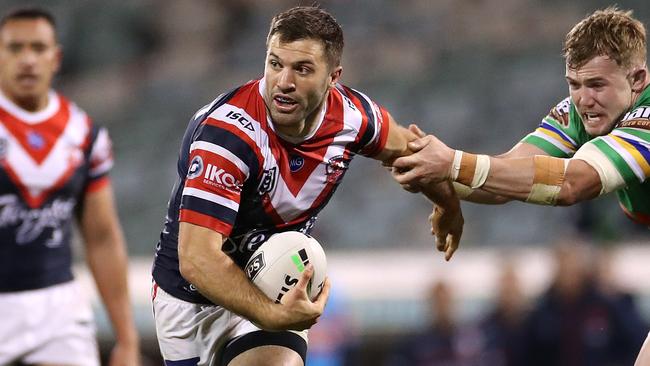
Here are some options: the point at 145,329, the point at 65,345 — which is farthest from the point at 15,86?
the point at 145,329

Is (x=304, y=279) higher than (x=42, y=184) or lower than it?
higher

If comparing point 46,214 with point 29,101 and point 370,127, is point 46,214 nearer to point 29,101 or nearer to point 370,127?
point 29,101

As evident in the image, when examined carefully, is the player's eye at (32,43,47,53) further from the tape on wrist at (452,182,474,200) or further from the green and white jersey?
the green and white jersey

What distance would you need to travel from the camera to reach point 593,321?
8.35 metres

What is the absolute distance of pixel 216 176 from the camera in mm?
4613

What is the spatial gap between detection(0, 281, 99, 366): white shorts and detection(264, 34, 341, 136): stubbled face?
6.92 ft

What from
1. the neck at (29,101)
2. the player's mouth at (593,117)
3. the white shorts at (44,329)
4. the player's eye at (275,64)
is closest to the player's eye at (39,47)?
the neck at (29,101)

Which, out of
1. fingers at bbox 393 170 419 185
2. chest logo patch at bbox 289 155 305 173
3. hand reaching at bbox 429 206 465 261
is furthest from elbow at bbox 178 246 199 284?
hand reaching at bbox 429 206 465 261

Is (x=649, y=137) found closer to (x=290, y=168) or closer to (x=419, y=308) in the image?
(x=290, y=168)

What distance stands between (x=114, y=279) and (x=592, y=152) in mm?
2934

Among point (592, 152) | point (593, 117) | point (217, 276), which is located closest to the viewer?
point (217, 276)

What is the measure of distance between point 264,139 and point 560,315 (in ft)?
14.2

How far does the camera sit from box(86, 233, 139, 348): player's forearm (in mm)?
6574

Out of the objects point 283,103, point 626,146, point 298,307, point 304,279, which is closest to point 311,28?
point 283,103
